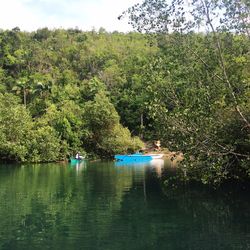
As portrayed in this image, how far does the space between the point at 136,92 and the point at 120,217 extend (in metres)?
6.74

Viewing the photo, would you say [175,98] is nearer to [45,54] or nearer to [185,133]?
[185,133]

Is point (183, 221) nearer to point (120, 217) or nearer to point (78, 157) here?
point (120, 217)

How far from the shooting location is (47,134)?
56.2m

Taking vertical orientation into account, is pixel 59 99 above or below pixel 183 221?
above

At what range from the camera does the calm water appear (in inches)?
617

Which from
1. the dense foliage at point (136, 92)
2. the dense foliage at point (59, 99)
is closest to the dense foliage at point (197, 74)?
the dense foliage at point (136, 92)

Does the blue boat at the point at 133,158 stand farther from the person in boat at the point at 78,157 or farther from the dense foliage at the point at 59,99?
the person in boat at the point at 78,157

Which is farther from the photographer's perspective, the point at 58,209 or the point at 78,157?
the point at 78,157

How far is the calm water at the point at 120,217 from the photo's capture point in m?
15.7

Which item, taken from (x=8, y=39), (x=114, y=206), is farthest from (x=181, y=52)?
(x=8, y=39)

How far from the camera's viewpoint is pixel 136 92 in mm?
22953

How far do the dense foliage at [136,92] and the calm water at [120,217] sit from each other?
223cm

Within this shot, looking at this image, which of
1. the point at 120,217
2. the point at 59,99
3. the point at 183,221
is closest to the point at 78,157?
the point at 59,99

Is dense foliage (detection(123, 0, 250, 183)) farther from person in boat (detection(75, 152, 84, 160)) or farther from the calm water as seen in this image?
person in boat (detection(75, 152, 84, 160))
